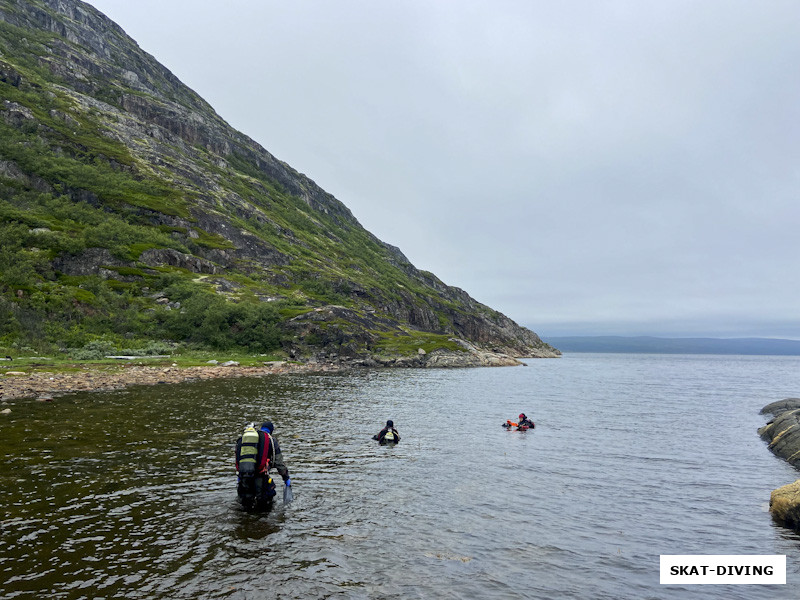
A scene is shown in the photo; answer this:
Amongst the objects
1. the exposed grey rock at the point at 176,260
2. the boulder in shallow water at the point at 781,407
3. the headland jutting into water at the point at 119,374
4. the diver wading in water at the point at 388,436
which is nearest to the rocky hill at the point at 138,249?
the exposed grey rock at the point at 176,260

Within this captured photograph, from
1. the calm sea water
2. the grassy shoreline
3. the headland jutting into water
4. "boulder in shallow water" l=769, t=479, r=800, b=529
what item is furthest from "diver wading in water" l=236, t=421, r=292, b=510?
the headland jutting into water

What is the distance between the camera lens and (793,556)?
13633mm

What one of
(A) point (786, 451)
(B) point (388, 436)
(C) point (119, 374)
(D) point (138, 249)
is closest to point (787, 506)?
(A) point (786, 451)

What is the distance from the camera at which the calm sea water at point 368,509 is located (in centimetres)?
1109

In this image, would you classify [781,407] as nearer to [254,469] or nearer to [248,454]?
[254,469]

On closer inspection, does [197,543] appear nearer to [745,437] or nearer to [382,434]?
[382,434]

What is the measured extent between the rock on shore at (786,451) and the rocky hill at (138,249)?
7498cm

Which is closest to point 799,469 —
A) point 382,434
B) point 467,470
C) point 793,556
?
point 793,556

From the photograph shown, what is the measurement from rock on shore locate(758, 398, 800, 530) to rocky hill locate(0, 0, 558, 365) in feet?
246

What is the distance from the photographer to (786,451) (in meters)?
27.7

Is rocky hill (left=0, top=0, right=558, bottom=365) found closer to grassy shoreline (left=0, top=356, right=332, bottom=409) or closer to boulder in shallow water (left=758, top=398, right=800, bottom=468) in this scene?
grassy shoreline (left=0, top=356, right=332, bottom=409)

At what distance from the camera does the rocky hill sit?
7531cm

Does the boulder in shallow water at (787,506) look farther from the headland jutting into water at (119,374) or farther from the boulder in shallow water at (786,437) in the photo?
the headland jutting into water at (119,374)

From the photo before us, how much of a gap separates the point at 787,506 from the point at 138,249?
4927 inches
